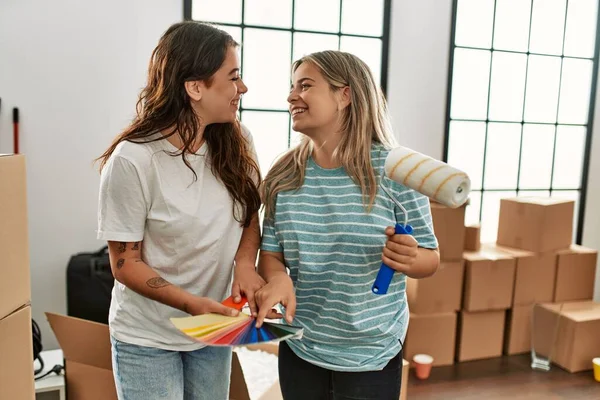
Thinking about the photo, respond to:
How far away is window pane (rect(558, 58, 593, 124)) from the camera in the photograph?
3645 millimetres

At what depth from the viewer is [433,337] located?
284cm

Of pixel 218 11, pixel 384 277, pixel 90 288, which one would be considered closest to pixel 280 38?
pixel 218 11

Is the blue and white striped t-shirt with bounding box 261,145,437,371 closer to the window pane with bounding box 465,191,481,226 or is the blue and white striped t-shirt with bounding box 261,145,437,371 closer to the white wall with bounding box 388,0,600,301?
the white wall with bounding box 388,0,600,301

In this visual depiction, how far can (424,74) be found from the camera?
312 cm

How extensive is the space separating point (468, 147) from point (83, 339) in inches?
104

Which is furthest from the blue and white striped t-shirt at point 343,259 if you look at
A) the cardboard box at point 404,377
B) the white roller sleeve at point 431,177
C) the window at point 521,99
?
the window at point 521,99

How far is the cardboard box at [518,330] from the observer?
3.01m

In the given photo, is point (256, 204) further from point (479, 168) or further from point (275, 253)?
point (479, 168)

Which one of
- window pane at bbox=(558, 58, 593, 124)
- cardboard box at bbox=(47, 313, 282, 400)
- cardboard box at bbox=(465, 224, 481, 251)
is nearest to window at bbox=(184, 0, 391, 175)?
cardboard box at bbox=(465, 224, 481, 251)

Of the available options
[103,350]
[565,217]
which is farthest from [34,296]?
[565,217]

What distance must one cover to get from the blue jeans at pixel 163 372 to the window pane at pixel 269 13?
2114 mm

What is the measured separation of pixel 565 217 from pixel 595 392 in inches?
37.3

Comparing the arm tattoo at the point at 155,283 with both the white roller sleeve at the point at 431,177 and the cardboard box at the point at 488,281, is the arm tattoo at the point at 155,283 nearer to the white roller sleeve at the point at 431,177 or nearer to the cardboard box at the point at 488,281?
the white roller sleeve at the point at 431,177

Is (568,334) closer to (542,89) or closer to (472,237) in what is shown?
(472,237)
